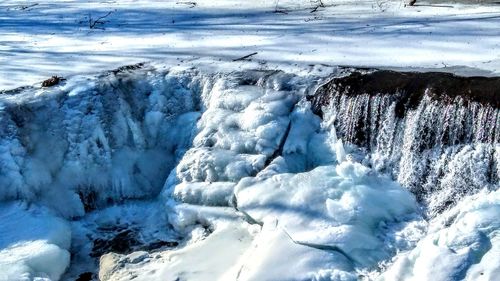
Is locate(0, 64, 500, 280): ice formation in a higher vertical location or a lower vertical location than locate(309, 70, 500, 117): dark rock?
lower

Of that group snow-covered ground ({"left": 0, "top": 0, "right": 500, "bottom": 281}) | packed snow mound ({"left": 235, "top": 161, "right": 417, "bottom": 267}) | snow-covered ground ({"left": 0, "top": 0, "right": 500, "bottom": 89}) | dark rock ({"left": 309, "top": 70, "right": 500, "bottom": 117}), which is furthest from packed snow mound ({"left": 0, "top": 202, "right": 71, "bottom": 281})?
dark rock ({"left": 309, "top": 70, "right": 500, "bottom": 117})

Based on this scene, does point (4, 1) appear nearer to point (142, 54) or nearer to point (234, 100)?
point (142, 54)

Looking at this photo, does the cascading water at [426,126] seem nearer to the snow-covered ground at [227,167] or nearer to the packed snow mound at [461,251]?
the snow-covered ground at [227,167]

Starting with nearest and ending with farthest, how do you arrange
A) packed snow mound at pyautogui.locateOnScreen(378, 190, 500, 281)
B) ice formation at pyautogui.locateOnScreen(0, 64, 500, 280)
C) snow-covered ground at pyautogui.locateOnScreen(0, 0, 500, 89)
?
packed snow mound at pyautogui.locateOnScreen(378, 190, 500, 281), ice formation at pyautogui.locateOnScreen(0, 64, 500, 280), snow-covered ground at pyautogui.locateOnScreen(0, 0, 500, 89)

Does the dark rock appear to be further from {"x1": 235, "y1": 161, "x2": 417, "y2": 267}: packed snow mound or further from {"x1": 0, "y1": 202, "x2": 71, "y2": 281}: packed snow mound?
{"x1": 0, "y1": 202, "x2": 71, "y2": 281}: packed snow mound

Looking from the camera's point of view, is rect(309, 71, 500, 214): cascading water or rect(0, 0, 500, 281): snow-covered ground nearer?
rect(0, 0, 500, 281): snow-covered ground

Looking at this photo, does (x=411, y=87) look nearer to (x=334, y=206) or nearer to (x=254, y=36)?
(x=334, y=206)
